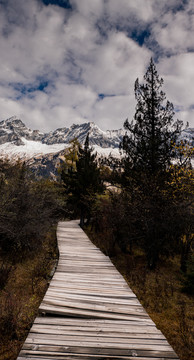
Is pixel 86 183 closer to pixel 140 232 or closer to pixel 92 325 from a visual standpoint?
pixel 140 232

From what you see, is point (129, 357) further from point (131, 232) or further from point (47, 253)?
point (47, 253)

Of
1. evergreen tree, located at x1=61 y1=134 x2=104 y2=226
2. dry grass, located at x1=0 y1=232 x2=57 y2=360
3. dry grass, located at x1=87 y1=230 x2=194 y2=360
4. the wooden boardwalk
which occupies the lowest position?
dry grass, located at x1=87 y1=230 x2=194 y2=360

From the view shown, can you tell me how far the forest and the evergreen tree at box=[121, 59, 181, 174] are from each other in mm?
59

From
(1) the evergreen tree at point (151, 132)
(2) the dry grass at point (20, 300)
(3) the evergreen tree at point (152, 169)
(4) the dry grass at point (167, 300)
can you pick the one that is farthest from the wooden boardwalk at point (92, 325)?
(1) the evergreen tree at point (151, 132)

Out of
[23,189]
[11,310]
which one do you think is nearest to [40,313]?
[11,310]

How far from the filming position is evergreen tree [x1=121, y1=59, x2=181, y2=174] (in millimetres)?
10664

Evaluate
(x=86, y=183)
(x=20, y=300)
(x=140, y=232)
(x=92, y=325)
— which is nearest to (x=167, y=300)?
(x=140, y=232)

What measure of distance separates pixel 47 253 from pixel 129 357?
731cm

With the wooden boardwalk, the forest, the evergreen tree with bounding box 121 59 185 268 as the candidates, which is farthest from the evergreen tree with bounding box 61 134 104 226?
the wooden boardwalk

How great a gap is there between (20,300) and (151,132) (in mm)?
10788

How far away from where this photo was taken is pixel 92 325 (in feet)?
9.76

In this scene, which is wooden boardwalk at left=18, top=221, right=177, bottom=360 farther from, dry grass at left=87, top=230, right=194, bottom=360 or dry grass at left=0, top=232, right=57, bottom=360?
dry grass at left=87, top=230, right=194, bottom=360

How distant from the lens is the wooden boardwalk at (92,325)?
2.37m

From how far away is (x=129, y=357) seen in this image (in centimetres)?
232
